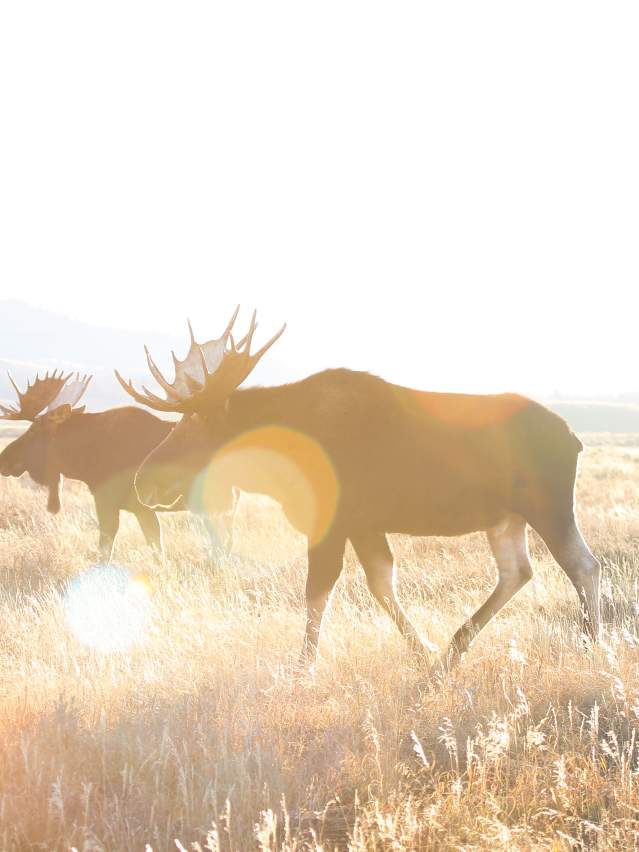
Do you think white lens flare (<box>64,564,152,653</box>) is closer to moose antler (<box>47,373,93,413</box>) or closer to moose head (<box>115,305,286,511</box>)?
moose head (<box>115,305,286,511</box>)

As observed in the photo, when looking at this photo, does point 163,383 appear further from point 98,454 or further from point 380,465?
point 98,454

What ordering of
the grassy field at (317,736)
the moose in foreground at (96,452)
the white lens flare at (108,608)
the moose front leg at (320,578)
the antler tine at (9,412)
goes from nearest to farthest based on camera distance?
1. the grassy field at (317,736)
2. the moose front leg at (320,578)
3. the white lens flare at (108,608)
4. the moose in foreground at (96,452)
5. the antler tine at (9,412)

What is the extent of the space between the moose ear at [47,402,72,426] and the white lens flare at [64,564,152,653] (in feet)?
6.73

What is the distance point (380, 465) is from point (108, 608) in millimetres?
3192

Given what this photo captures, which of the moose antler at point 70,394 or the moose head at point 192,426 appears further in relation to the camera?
the moose antler at point 70,394

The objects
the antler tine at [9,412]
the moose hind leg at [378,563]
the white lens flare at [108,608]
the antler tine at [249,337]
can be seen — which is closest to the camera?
Result: the antler tine at [249,337]

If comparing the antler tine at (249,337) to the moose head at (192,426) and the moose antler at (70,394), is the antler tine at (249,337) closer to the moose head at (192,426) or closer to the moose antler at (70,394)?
the moose head at (192,426)

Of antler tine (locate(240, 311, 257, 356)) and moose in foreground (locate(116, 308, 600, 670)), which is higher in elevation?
antler tine (locate(240, 311, 257, 356))

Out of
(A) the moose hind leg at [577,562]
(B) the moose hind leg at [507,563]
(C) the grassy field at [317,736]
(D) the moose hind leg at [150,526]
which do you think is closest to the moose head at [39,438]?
(D) the moose hind leg at [150,526]

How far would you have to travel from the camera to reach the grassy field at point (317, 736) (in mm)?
Result: 3004

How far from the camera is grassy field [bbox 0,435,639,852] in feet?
9.86

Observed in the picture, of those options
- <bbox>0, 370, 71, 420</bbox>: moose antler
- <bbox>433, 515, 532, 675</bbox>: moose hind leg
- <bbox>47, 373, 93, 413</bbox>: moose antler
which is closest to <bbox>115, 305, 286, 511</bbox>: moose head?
<bbox>433, 515, 532, 675</bbox>: moose hind leg

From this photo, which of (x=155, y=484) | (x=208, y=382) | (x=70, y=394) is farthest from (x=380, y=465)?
(x=70, y=394)

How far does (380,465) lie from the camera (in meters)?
5.27
